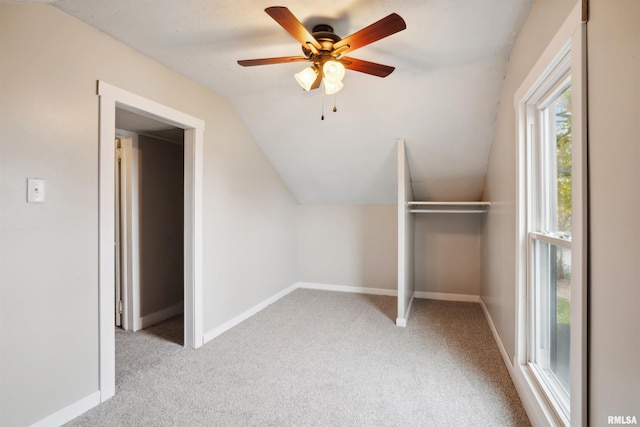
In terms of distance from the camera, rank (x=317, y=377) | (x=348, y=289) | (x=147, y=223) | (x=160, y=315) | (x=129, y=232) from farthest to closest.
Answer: (x=348, y=289) < (x=160, y=315) < (x=147, y=223) < (x=129, y=232) < (x=317, y=377)

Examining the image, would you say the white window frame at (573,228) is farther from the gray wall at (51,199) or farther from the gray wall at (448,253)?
the gray wall at (51,199)

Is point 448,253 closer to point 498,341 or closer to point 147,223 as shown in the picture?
point 498,341

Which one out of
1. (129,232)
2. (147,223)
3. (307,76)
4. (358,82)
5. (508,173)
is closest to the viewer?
(307,76)

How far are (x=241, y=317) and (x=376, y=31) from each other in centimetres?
288

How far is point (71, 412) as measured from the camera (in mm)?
1778

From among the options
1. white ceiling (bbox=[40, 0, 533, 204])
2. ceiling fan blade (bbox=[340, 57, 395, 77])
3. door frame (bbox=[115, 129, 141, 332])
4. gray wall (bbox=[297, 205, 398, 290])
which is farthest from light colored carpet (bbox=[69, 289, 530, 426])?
ceiling fan blade (bbox=[340, 57, 395, 77])

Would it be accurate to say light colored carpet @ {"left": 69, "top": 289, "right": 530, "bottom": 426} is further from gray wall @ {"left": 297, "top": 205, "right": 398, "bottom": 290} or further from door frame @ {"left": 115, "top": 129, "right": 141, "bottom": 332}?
gray wall @ {"left": 297, "top": 205, "right": 398, "bottom": 290}

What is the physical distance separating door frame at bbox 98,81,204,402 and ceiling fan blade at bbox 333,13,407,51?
1.41 m

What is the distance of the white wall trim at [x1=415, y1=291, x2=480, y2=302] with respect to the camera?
4117mm

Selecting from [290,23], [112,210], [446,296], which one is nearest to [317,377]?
[112,210]

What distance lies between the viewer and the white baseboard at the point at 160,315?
10.5 ft

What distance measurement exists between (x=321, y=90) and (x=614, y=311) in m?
2.50

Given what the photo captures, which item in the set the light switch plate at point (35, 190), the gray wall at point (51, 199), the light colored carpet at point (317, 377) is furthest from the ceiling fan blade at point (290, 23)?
the light colored carpet at point (317, 377)

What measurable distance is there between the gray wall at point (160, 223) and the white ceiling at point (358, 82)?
1.04 metres
